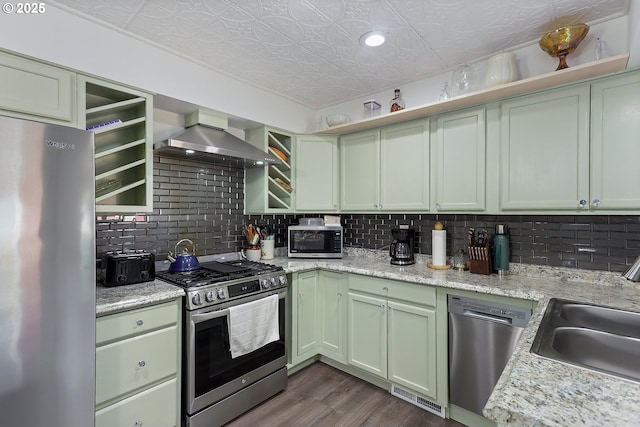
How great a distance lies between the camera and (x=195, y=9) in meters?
1.73

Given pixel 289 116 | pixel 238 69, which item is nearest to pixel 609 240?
pixel 289 116

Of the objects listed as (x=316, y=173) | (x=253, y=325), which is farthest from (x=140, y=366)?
(x=316, y=173)

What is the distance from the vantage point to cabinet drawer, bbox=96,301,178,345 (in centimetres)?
156

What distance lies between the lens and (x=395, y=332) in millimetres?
2332

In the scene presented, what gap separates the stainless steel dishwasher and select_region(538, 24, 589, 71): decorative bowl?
1580mm

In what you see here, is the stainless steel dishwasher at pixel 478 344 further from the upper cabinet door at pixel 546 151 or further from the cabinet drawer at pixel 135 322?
the cabinet drawer at pixel 135 322

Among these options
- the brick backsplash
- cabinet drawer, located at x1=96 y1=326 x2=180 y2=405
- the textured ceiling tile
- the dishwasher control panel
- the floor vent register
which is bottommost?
the floor vent register

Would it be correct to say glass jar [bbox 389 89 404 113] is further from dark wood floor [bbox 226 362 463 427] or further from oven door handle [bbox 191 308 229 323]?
dark wood floor [bbox 226 362 463 427]

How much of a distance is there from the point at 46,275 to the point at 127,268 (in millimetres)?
660

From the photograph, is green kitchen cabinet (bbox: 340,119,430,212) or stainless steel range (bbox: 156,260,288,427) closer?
stainless steel range (bbox: 156,260,288,427)

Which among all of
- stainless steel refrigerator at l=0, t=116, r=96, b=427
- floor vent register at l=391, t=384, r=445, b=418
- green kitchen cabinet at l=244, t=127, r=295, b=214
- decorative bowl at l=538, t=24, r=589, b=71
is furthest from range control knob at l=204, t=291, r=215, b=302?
decorative bowl at l=538, t=24, r=589, b=71

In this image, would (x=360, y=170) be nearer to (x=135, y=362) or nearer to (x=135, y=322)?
(x=135, y=322)

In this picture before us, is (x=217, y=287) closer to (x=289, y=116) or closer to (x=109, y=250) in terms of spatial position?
(x=109, y=250)

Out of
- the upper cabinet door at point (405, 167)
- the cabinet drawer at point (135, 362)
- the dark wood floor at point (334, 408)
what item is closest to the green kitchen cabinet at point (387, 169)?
the upper cabinet door at point (405, 167)
